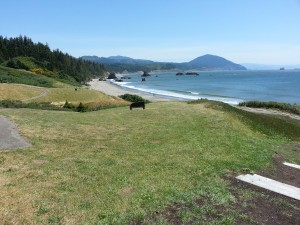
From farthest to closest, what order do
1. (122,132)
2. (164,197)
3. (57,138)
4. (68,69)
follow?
(68,69), (122,132), (57,138), (164,197)

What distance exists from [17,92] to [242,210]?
52.2m

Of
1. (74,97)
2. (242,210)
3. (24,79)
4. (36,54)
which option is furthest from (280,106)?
(36,54)

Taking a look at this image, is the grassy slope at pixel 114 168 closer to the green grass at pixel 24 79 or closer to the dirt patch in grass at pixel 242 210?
the dirt patch in grass at pixel 242 210

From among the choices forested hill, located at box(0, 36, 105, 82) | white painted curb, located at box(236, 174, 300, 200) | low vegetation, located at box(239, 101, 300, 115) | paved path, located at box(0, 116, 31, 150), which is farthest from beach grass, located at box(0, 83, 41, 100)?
forested hill, located at box(0, 36, 105, 82)

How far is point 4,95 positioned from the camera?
51188mm

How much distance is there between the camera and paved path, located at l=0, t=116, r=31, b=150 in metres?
15.0

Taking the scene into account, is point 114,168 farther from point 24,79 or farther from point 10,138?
point 24,79

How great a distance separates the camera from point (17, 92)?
54781 millimetres

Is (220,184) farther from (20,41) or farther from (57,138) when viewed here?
(20,41)

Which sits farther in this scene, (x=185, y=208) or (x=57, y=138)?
(x=57, y=138)

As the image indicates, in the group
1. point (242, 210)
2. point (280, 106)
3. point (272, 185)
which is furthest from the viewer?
point (280, 106)

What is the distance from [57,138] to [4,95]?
127 feet

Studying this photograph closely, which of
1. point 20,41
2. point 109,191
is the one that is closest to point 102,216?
point 109,191

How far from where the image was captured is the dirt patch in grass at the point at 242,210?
8.42 m
